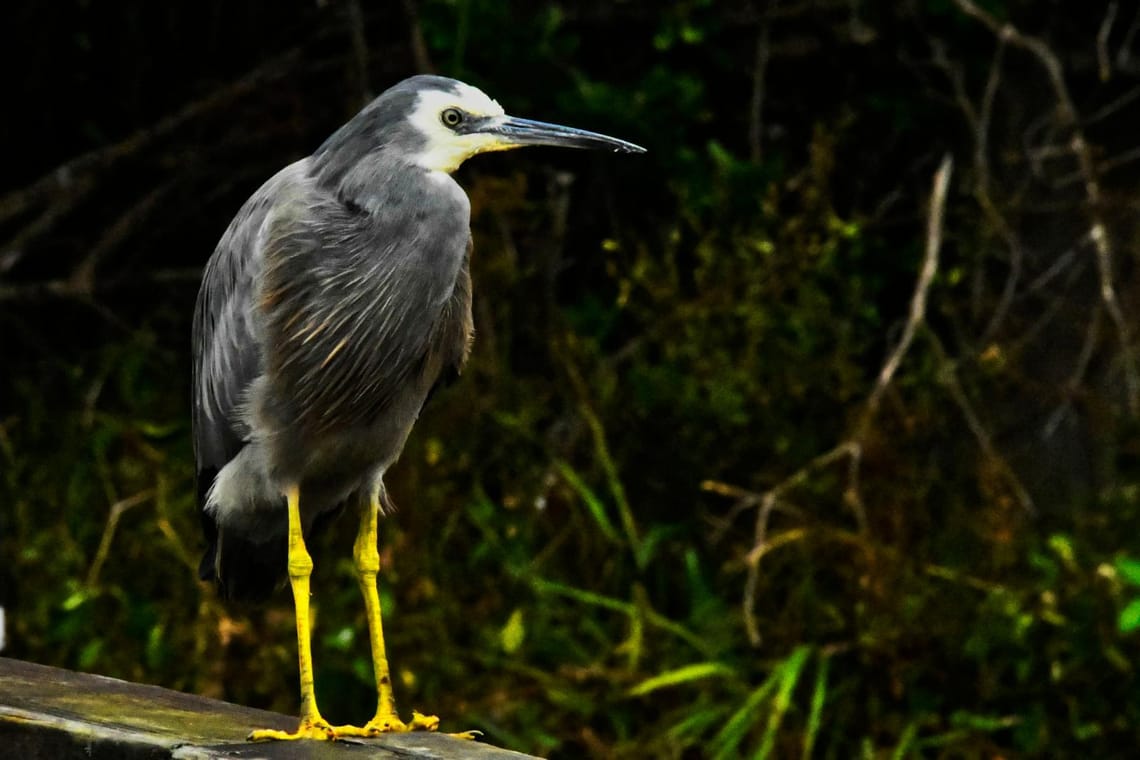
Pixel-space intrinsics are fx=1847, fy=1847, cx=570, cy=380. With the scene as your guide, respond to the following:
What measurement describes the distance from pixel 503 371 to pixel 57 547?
1489 mm

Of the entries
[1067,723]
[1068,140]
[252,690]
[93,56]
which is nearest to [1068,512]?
[1067,723]

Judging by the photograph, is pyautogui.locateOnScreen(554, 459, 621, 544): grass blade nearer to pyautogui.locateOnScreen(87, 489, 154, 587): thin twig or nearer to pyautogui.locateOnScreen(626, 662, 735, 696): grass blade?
pyautogui.locateOnScreen(626, 662, 735, 696): grass blade

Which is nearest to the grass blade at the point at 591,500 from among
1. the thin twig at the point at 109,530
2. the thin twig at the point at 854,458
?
the thin twig at the point at 854,458

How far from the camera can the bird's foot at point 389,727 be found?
3.21m

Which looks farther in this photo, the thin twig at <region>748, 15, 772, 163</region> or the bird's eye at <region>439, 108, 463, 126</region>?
the thin twig at <region>748, 15, 772, 163</region>

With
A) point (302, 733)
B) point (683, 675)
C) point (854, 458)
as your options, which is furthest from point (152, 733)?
point (854, 458)

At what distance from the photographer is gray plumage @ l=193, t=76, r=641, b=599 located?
10.5 feet

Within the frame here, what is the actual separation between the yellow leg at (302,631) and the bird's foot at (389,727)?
0.13ft

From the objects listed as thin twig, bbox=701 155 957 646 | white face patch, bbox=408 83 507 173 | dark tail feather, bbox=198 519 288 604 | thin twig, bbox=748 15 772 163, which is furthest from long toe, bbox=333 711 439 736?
thin twig, bbox=748 15 772 163

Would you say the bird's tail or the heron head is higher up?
the heron head

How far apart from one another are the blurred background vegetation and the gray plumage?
163 cm

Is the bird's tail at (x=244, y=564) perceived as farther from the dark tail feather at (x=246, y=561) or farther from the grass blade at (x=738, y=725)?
the grass blade at (x=738, y=725)

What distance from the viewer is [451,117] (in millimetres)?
3256

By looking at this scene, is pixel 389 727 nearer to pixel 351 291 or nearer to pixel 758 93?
pixel 351 291
